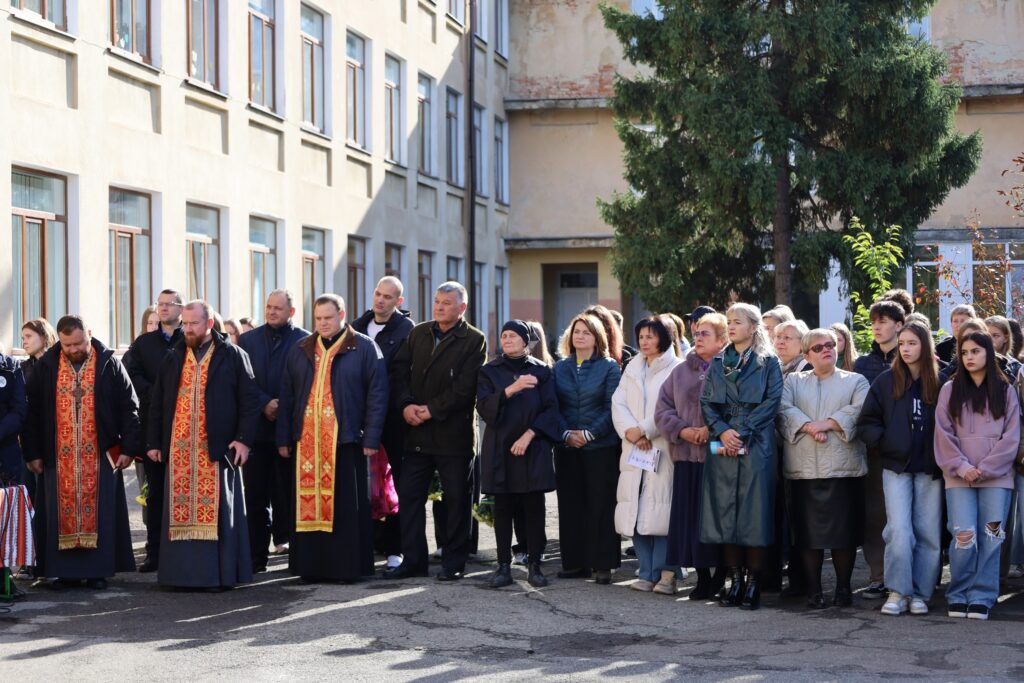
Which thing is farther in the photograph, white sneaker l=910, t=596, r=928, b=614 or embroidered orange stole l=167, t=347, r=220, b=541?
embroidered orange stole l=167, t=347, r=220, b=541

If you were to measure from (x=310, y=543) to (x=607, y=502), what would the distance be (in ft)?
6.82

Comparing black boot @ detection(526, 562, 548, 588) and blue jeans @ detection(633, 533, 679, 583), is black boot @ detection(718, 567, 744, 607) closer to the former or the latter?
blue jeans @ detection(633, 533, 679, 583)

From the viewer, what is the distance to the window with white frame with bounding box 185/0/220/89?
19859 mm

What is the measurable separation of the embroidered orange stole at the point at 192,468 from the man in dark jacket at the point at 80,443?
0.44 meters

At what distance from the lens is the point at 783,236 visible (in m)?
26.5

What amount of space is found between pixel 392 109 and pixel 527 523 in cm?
1877

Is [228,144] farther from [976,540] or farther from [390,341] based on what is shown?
[976,540]

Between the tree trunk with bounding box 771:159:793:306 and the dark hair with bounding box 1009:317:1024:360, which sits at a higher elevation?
Result: the tree trunk with bounding box 771:159:793:306

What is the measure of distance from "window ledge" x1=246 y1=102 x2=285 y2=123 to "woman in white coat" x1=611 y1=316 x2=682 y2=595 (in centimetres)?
1216

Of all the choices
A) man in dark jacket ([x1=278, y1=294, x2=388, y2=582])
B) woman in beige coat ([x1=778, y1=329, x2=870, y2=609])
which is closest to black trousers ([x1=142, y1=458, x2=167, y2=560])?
man in dark jacket ([x1=278, y1=294, x2=388, y2=582])

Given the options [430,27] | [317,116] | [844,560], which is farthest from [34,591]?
[430,27]

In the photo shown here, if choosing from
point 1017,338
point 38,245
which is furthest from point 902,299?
point 38,245

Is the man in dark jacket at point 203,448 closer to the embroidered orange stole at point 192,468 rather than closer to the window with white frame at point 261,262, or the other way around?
the embroidered orange stole at point 192,468

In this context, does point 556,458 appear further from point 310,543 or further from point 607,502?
point 310,543
